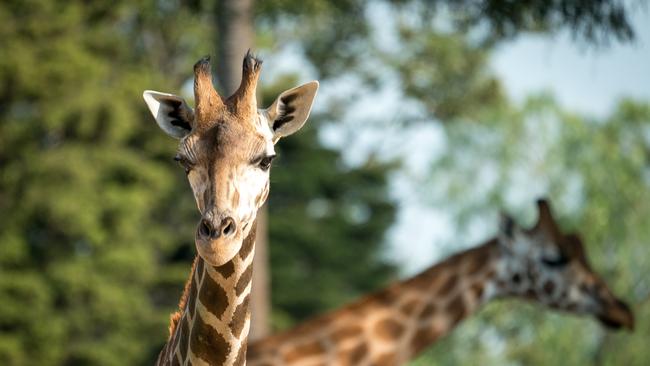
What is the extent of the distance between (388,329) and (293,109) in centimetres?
404

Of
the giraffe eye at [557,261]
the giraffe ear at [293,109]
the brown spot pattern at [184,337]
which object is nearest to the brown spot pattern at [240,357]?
the brown spot pattern at [184,337]

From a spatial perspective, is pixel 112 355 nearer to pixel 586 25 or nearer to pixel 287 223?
pixel 287 223

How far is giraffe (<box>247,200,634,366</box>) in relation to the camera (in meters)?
8.30

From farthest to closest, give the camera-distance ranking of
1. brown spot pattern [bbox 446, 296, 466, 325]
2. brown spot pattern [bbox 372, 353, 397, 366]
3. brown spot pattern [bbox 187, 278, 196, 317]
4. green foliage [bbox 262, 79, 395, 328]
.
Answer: green foliage [bbox 262, 79, 395, 328]
brown spot pattern [bbox 446, 296, 466, 325]
brown spot pattern [bbox 372, 353, 397, 366]
brown spot pattern [bbox 187, 278, 196, 317]

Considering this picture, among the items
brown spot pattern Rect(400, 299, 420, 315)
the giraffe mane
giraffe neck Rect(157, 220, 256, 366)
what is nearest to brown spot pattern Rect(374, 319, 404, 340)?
brown spot pattern Rect(400, 299, 420, 315)

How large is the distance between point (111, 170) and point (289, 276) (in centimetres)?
533

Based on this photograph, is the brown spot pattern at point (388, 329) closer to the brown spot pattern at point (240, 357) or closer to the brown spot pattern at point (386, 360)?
the brown spot pattern at point (386, 360)

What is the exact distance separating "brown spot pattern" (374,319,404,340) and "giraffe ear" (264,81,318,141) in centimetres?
396

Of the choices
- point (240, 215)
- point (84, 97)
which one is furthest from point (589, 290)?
point (84, 97)

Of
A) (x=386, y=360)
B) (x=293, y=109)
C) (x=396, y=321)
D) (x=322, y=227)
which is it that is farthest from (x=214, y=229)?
(x=322, y=227)

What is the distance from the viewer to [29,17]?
2730 centimetres

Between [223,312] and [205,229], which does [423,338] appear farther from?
[205,229]

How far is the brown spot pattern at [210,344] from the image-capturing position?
15.0 ft

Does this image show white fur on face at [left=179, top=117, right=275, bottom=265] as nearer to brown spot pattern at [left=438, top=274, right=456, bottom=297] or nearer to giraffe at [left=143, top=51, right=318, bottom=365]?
giraffe at [left=143, top=51, right=318, bottom=365]
